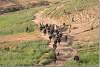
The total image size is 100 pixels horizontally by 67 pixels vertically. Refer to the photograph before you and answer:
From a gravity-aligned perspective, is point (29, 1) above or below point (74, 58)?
above

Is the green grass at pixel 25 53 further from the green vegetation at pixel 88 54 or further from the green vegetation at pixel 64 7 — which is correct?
the green vegetation at pixel 64 7

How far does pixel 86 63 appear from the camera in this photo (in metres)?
6.09

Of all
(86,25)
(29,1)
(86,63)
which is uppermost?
(29,1)

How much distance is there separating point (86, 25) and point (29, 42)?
99 cm

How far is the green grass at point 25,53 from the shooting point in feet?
20.4

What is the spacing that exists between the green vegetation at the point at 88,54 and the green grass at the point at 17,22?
2.99 ft

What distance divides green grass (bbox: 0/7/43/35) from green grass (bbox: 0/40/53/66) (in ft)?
0.74

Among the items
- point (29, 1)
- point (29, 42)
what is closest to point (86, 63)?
point (29, 42)

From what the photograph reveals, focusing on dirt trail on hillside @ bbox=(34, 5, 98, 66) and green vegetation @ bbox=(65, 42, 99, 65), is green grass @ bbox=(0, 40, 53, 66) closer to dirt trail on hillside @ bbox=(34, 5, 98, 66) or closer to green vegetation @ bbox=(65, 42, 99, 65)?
dirt trail on hillside @ bbox=(34, 5, 98, 66)

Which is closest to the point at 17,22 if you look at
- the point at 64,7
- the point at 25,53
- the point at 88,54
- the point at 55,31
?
the point at 25,53

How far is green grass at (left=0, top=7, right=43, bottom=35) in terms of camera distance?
6.42 metres

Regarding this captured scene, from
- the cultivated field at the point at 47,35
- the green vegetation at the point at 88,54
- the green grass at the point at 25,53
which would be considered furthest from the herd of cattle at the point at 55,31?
the green vegetation at the point at 88,54

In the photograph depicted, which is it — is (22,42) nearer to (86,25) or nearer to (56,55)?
(56,55)

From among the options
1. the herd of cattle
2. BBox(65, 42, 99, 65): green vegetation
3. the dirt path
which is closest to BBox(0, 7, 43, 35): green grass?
the herd of cattle
